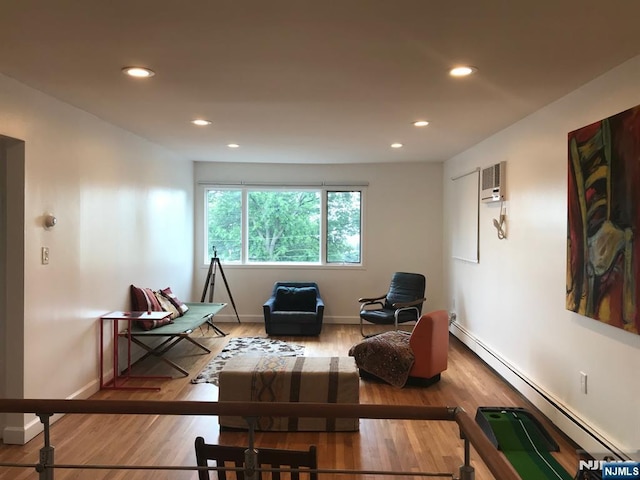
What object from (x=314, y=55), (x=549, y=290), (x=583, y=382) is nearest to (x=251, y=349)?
(x=549, y=290)

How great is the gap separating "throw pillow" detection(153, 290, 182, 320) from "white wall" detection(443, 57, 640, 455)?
3.43 meters

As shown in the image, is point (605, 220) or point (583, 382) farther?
point (583, 382)

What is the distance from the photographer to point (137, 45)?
2441 millimetres

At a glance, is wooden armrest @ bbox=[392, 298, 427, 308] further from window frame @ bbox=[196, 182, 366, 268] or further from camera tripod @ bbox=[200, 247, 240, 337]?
camera tripod @ bbox=[200, 247, 240, 337]

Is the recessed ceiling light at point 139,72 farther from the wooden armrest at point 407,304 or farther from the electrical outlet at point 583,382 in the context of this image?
the wooden armrest at point 407,304

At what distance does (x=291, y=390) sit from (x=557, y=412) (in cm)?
193

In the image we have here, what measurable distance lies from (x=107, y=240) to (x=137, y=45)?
2374 mm

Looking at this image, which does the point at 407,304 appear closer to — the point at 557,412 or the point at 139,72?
the point at 557,412

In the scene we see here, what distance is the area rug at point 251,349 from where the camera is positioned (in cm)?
502

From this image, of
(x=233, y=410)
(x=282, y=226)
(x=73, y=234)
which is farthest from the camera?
(x=282, y=226)

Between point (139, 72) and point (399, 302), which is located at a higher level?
point (139, 72)

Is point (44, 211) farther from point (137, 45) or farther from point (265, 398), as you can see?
point (265, 398)

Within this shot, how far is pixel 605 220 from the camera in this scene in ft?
9.14

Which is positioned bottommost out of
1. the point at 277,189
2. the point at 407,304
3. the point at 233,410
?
the point at 407,304
